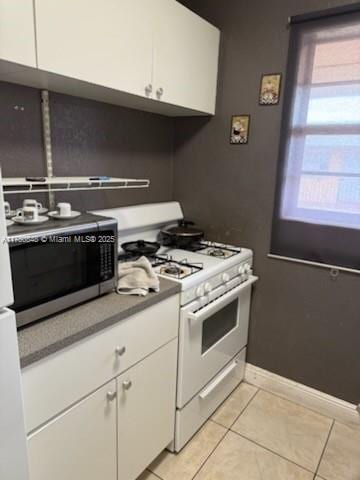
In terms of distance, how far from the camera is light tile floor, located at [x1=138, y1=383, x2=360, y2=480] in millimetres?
1610

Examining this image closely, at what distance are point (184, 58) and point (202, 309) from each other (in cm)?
129

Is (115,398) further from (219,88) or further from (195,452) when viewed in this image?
(219,88)

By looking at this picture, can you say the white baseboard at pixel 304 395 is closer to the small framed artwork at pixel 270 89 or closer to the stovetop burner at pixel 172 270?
the stovetop burner at pixel 172 270

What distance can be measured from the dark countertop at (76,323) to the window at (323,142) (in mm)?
945

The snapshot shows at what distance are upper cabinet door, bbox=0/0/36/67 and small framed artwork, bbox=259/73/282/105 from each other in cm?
126

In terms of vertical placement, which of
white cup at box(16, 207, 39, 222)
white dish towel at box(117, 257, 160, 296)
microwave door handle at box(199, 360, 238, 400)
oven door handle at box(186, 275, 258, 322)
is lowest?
microwave door handle at box(199, 360, 238, 400)

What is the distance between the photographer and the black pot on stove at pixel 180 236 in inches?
78.7

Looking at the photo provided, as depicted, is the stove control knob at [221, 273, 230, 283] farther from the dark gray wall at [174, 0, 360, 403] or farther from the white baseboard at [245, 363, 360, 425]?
the white baseboard at [245, 363, 360, 425]

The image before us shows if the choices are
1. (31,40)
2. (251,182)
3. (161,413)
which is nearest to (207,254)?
(251,182)

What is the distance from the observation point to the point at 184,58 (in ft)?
5.74

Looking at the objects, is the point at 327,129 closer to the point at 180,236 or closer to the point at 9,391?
the point at 180,236

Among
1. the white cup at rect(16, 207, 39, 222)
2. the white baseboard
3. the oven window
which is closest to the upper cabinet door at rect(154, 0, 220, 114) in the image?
the white cup at rect(16, 207, 39, 222)

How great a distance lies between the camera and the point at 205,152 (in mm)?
2186

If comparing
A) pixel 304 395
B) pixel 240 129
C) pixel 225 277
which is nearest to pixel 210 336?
pixel 225 277
